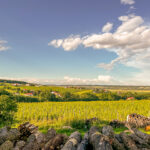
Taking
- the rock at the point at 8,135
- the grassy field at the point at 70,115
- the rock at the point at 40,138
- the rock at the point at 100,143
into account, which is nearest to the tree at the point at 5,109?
the grassy field at the point at 70,115

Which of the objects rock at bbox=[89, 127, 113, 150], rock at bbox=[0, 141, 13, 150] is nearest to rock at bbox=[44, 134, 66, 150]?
rock at bbox=[89, 127, 113, 150]

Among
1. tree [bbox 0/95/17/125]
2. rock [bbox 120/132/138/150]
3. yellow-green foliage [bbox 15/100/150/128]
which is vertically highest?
rock [bbox 120/132/138/150]

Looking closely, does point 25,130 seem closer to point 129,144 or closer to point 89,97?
point 129,144

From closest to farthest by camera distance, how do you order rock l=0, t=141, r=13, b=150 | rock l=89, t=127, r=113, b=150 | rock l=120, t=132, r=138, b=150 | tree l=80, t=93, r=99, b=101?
rock l=89, t=127, r=113, b=150 < rock l=120, t=132, r=138, b=150 < rock l=0, t=141, r=13, b=150 < tree l=80, t=93, r=99, b=101

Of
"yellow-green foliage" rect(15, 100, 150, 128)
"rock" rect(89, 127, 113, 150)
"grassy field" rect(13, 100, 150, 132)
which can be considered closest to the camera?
"rock" rect(89, 127, 113, 150)

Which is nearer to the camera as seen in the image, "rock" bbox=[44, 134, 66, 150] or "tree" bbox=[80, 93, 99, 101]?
"rock" bbox=[44, 134, 66, 150]

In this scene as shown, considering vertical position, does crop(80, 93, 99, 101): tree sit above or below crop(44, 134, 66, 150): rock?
below

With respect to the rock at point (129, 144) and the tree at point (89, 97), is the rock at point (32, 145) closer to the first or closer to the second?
the rock at point (129, 144)

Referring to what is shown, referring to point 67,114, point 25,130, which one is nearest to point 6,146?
point 25,130

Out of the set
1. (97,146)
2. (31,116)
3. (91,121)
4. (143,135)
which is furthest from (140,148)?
(31,116)

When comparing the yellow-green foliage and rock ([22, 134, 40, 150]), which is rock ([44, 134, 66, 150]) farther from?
the yellow-green foliage

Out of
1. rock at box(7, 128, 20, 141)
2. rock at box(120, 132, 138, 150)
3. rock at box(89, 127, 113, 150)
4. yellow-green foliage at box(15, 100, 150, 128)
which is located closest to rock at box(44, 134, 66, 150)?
rock at box(89, 127, 113, 150)

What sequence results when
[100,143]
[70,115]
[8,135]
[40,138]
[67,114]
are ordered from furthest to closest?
[67,114] < [70,115] < [8,135] < [40,138] < [100,143]

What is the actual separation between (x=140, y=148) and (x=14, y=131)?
893cm
